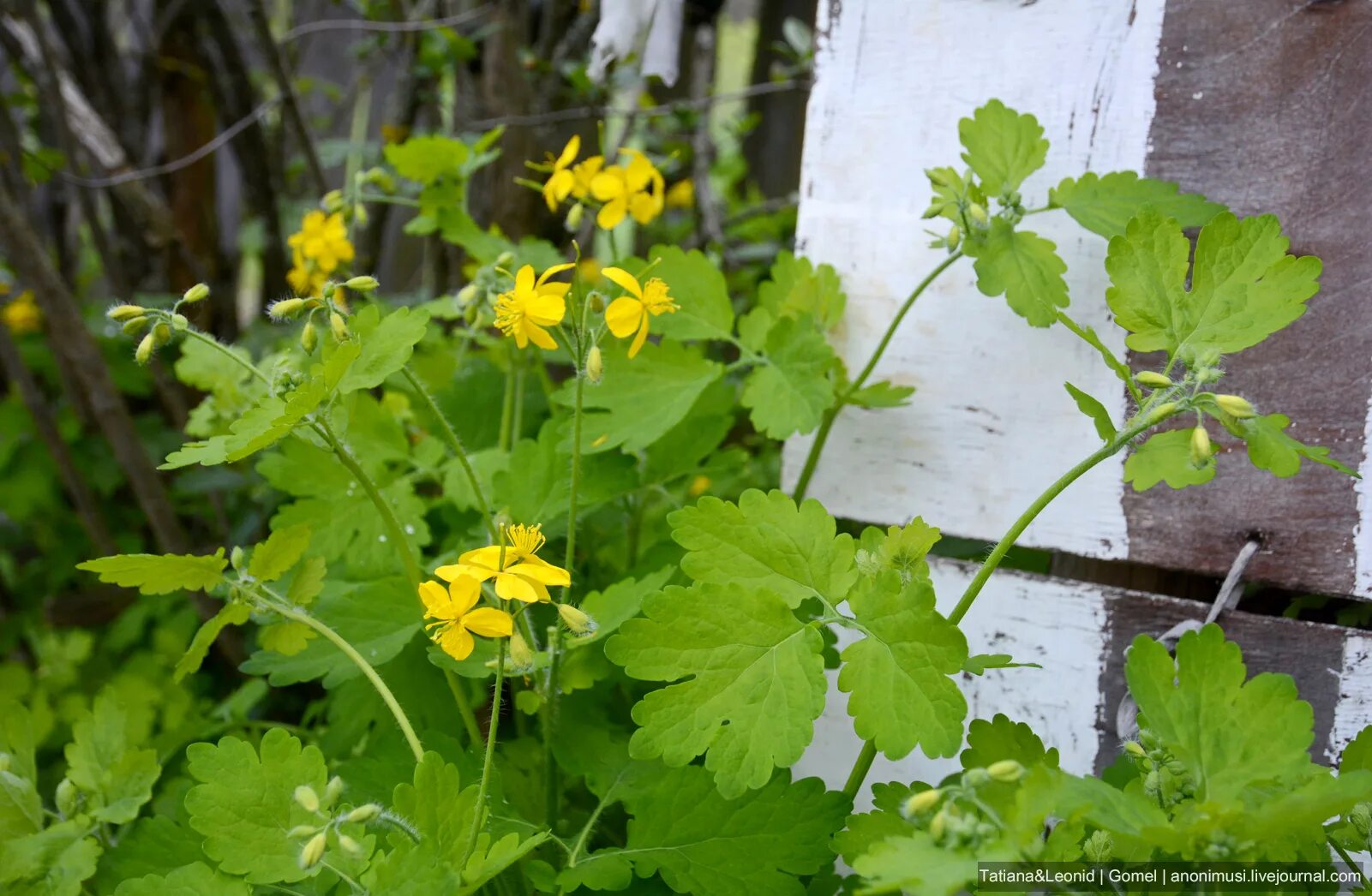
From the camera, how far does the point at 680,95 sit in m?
3.05

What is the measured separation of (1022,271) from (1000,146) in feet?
0.53

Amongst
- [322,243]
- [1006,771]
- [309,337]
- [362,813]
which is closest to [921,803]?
[1006,771]

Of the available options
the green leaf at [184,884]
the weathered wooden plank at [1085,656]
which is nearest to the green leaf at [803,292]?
the weathered wooden plank at [1085,656]

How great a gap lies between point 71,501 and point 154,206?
80cm

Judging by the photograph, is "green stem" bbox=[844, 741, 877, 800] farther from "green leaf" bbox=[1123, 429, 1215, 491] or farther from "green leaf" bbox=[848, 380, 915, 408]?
"green leaf" bbox=[848, 380, 915, 408]

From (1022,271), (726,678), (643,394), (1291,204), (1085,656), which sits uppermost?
(1291,204)

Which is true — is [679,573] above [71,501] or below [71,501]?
above

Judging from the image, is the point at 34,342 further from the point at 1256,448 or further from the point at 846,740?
the point at 1256,448

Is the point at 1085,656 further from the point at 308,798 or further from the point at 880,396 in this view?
the point at 308,798

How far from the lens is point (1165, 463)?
85cm

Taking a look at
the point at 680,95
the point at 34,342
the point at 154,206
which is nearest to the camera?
the point at 154,206

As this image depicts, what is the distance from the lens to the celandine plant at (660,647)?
771 mm

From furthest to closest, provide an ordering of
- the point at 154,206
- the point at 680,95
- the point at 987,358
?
the point at 680,95, the point at 154,206, the point at 987,358

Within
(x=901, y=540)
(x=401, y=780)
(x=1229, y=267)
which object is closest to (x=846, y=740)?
(x=901, y=540)
